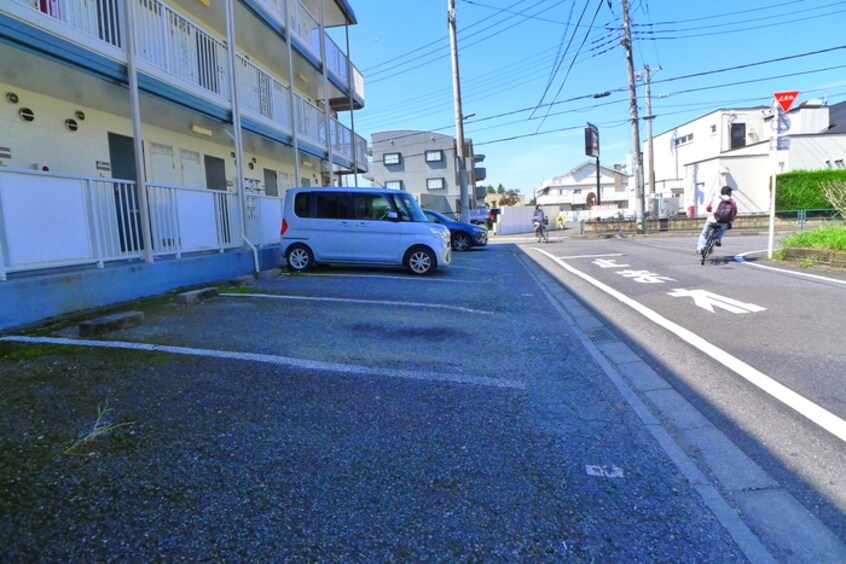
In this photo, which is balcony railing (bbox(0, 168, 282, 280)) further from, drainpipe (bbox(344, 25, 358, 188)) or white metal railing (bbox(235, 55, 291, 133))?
drainpipe (bbox(344, 25, 358, 188))

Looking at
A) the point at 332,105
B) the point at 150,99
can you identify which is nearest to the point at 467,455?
the point at 150,99

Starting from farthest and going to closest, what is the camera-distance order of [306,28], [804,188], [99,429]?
[804,188]
[306,28]
[99,429]

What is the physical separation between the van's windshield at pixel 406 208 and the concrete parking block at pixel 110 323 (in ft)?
18.9

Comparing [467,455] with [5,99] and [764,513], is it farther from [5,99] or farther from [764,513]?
[5,99]

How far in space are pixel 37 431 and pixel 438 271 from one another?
8483 millimetres

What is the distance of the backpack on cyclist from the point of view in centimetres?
984

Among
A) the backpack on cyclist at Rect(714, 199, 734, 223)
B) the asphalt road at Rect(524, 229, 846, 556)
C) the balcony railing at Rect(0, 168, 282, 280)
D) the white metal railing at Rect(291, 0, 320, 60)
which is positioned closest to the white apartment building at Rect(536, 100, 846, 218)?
the backpack on cyclist at Rect(714, 199, 734, 223)

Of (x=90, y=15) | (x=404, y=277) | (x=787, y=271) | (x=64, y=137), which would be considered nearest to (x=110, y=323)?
(x=90, y=15)

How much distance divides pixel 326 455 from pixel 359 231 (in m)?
7.73

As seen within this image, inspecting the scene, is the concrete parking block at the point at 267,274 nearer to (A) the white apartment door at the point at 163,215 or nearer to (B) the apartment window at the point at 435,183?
(A) the white apartment door at the point at 163,215

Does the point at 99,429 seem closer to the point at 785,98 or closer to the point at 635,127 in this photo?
the point at 785,98

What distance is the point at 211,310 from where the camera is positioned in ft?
19.4

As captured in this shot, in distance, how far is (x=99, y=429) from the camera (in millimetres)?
2744

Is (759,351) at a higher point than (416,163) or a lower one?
lower
